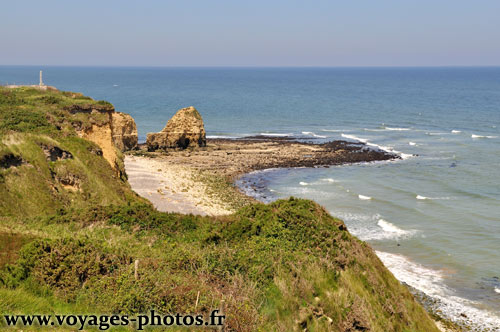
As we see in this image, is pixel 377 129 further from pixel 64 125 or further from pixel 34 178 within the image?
pixel 34 178

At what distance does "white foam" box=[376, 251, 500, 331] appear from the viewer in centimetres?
2411

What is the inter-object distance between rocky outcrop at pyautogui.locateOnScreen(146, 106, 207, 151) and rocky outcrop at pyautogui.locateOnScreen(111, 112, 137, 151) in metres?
3.13

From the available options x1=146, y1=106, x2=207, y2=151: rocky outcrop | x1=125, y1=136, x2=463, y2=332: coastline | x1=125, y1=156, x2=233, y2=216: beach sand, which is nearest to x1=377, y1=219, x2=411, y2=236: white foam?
x1=125, y1=136, x2=463, y2=332: coastline

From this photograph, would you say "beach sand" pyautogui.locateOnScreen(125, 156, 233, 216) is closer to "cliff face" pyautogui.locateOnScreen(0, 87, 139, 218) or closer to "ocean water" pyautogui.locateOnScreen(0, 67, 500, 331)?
"ocean water" pyautogui.locateOnScreen(0, 67, 500, 331)

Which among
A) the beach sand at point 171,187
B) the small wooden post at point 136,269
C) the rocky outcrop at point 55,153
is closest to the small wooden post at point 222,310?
the small wooden post at point 136,269

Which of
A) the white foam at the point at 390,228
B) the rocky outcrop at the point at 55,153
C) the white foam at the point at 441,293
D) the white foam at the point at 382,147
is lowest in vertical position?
the white foam at the point at 441,293

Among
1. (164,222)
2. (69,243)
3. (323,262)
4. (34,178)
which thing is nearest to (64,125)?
(34,178)

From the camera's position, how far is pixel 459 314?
973 inches

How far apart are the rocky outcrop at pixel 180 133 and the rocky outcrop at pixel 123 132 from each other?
123 inches

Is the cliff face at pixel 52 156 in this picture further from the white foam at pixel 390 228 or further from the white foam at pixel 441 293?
the white foam at pixel 390 228

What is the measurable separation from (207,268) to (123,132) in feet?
187

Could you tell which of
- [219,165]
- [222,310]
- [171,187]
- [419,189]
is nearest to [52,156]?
[222,310]

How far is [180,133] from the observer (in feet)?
239

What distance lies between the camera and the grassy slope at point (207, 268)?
11.7m
